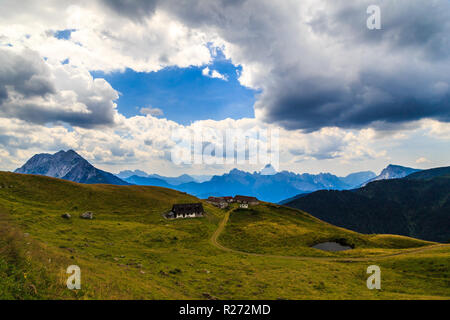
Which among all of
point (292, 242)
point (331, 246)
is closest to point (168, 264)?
point (292, 242)

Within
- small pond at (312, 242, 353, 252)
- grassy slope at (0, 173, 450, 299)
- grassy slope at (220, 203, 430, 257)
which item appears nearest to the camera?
grassy slope at (0, 173, 450, 299)

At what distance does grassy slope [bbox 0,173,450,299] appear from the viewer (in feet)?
60.0

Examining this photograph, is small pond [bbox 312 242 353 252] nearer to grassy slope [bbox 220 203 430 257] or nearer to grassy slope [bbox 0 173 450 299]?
grassy slope [bbox 220 203 430 257]

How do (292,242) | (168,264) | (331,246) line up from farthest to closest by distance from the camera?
(331,246) < (292,242) < (168,264)

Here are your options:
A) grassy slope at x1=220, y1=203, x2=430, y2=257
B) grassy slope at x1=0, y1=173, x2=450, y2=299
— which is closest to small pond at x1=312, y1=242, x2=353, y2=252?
grassy slope at x1=220, y1=203, x2=430, y2=257

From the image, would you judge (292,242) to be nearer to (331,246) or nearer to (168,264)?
(331,246)

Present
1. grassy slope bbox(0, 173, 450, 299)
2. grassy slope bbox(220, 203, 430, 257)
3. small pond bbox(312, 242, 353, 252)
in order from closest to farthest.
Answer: grassy slope bbox(0, 173, 450, 299), grassy slope bbox(220, 203, 430, 257), small pond bbox(312, 242, 353, 252)

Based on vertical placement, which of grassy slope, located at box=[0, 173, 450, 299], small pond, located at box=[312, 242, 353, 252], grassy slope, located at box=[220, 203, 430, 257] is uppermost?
grassy slope, located at box=[0, 173, 450, 299]

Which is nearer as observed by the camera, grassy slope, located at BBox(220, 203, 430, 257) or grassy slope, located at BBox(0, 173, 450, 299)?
grassy slope, located at BBox(0, 173, 450, 299)

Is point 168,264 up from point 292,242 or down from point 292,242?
up

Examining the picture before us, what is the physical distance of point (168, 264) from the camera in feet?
116

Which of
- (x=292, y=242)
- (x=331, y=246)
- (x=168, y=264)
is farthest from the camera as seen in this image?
(x=331, y=246)

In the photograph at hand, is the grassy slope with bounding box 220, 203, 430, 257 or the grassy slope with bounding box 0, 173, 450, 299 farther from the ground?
the grassy slope with bounding box 0, 173, 450, 299

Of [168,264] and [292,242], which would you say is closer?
[168,264]
